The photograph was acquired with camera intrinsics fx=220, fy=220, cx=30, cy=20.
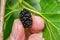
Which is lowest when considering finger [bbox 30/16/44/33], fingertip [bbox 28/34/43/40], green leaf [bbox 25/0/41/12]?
fingertip [bbox 28/34/43/40]

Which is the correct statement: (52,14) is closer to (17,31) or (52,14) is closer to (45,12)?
(45,12)

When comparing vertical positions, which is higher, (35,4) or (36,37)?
(35,4)

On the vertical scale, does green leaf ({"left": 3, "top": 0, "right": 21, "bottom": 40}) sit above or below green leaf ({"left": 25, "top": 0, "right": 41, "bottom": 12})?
below

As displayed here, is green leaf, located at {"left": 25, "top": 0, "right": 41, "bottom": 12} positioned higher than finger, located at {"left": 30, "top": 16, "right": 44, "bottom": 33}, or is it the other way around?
green leaf, located at {"left": 25, "top": 0, "right": 41, "bottom": 12}

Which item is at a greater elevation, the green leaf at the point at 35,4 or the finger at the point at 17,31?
the green leaf at the point at 35,4

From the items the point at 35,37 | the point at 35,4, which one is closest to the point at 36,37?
the point at 35,37

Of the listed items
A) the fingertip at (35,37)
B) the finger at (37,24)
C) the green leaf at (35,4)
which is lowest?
the fingertip at (35,37)

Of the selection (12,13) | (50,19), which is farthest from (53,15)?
(12,13)

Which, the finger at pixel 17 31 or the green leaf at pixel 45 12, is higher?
the green leaf at pixel 45 12
